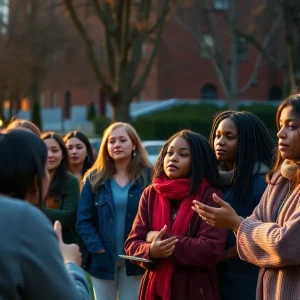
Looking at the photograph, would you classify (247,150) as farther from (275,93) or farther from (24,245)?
(275,93)

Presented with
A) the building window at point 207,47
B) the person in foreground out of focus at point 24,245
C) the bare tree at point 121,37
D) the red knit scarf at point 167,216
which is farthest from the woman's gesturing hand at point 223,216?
the building window at point 207,47

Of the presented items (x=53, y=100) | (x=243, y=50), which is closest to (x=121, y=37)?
(x=243, y=50)

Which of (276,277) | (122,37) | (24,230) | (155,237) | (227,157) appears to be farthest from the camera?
(122,37)

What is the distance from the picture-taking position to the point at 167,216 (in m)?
5.70

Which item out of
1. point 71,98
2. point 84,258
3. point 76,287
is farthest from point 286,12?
point 71,98

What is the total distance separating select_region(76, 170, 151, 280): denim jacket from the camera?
720 cm

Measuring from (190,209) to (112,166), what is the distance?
2073 mm

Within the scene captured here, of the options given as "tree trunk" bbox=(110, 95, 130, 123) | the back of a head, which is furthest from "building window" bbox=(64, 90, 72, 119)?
the back of a head

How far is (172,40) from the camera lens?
2176 inches

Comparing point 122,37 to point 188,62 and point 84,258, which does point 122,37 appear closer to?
point 84,258

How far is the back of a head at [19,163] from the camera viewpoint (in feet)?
10.0

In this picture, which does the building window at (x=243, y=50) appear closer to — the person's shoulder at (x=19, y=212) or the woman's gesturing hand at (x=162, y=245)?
the woman's gesturing hand at (x=162, y=245)

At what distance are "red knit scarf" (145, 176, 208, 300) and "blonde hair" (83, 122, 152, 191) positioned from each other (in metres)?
1.72

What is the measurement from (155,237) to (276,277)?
1256 millimetres
